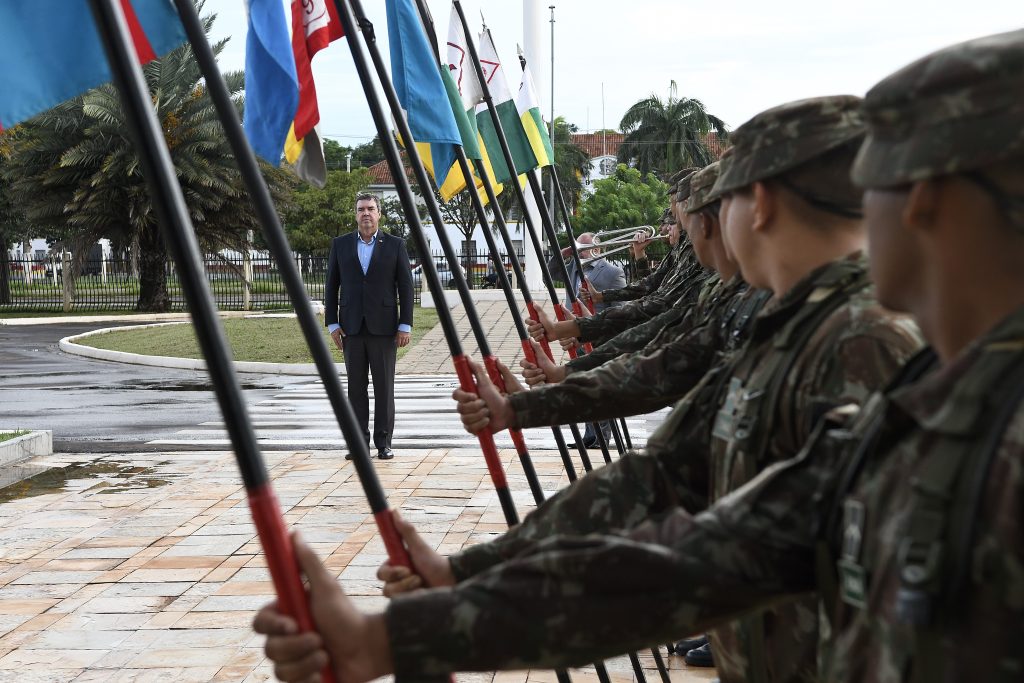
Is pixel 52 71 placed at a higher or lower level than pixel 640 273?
higher

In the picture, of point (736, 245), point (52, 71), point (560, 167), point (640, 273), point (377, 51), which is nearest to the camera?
point (736, 245)

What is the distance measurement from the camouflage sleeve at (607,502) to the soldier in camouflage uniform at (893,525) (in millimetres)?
765

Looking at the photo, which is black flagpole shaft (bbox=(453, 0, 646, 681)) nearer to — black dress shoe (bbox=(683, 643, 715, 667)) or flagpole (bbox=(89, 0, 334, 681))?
black dress shoe (bbox=(683, 643, 715, 667))

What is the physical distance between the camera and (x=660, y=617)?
5.27ft

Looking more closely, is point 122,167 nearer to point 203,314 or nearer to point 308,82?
point 308,82

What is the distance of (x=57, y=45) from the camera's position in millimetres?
3469

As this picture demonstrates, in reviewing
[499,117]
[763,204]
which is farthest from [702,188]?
[499,117]

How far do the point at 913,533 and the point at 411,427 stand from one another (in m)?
11.2

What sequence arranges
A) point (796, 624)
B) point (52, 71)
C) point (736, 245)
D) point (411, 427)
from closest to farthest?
point (796, 624), point (736, 245), point (52, 71), point (411, 427)

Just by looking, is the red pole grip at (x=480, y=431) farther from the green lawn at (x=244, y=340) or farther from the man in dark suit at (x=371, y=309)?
the green lawn at (x=244, y=340)

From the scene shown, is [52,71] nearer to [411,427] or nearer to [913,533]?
[913,533]

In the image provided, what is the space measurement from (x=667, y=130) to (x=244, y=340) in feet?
178

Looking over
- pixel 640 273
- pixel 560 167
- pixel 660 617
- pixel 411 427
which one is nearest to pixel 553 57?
pixel 560 167

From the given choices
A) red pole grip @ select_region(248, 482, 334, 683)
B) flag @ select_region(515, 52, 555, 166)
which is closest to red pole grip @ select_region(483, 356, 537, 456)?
red pole grip @ select_region(248, 482, 334, 683)
